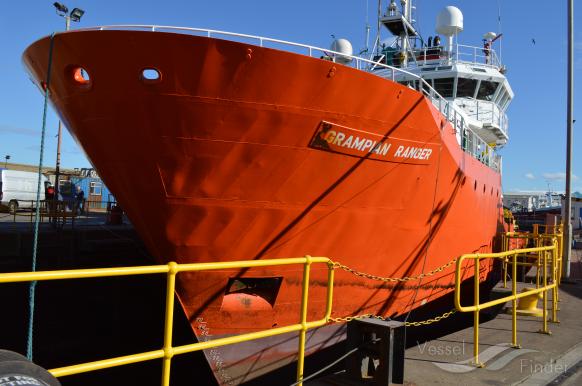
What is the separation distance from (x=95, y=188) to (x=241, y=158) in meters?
30.4

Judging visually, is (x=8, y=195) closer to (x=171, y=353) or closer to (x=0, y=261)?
(x=0, y=261)

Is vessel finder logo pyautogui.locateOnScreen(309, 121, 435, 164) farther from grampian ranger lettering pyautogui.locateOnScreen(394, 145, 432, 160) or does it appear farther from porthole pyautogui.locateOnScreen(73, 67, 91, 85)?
porthole pyautogui.locateOnScreen(73, 67, 91, 85)

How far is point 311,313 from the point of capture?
6195 millimetres

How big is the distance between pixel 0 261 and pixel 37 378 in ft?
32.8

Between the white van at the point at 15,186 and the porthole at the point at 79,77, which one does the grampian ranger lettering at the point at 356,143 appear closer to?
the porthole at the point at 79,77

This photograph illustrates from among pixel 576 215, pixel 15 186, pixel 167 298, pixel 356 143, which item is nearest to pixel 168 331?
pixel 167 298

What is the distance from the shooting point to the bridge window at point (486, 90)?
1362 centimetres

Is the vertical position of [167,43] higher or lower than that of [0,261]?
higher

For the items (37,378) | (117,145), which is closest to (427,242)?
(117,145)

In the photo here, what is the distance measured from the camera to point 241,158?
208 inches

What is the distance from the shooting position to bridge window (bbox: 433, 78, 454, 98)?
13258 millimetres

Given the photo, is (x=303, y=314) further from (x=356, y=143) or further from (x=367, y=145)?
(x=367, y=145)

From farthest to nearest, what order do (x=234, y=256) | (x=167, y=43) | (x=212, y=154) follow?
(x=234, y=256) < (x=212, y=154) < (x=167, y=43)

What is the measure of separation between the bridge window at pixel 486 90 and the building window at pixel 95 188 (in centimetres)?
2615
